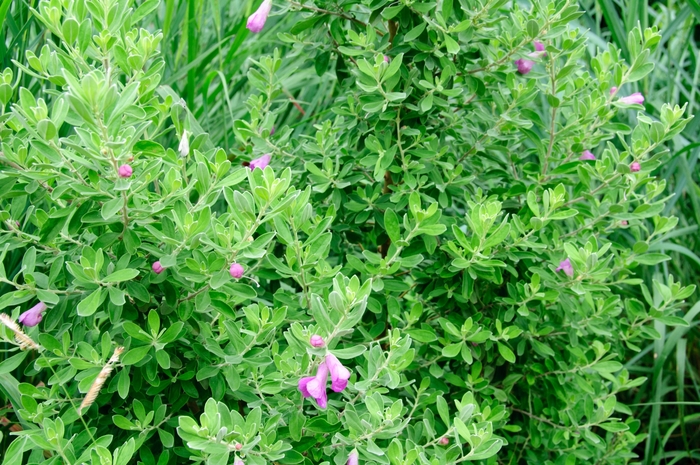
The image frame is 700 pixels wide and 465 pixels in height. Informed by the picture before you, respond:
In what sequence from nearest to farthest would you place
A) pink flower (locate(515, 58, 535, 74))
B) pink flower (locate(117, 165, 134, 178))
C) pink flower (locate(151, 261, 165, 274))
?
1. pink flower (locate(117, 165, 134, 178))
2. pink flower (locate(151, 261, 165, 274))
3. pink flower (locate(515, 58, 535, 74))

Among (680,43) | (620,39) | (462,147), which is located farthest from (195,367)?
(680,43)

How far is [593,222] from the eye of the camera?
73.2 inches

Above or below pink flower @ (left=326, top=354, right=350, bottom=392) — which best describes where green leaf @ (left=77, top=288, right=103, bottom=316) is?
above

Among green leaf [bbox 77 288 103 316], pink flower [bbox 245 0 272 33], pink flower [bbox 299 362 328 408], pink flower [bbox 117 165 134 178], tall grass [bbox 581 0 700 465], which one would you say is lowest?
tall grass [bbox 581 0 700 465]

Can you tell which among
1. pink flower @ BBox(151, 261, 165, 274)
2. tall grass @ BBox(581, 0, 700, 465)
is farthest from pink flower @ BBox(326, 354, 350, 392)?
tall grass @ BBox(581, 0, 700, 465)

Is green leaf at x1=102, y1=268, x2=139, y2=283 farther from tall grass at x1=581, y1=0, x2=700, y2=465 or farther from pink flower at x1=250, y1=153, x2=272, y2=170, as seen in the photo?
tall grass at x1=581, y1=0, x2=700, y2=465

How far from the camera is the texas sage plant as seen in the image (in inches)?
49.8

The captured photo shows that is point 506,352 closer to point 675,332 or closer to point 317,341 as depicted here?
point 317,341

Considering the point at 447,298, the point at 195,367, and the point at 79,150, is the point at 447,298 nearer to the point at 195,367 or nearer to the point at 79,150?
the point at 195,367

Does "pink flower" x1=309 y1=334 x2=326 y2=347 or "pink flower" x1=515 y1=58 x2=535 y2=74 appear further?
"pink flower" x1=515 y1=58 x2=535 y2=74

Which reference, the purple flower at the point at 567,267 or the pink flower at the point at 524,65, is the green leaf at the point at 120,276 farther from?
the pink flower at the point at 524,65

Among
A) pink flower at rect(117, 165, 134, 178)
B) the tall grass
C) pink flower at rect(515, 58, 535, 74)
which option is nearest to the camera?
pink flower at rect(117, 165, 134, 178)

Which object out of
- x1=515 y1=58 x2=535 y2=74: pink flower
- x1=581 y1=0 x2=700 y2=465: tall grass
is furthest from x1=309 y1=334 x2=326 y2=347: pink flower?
x1=581 y1=0 x2=700 y2=465: tall grass

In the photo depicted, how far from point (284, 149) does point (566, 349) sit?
3.01 feet
